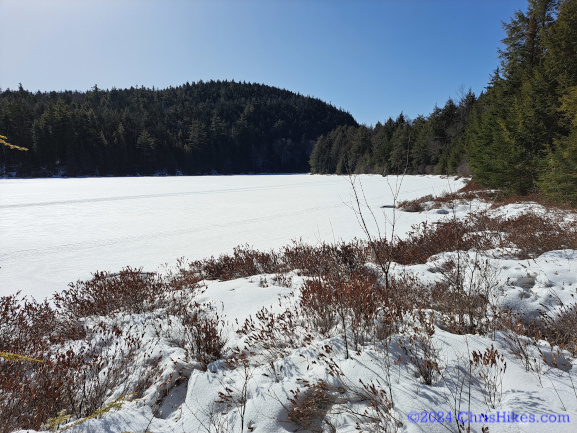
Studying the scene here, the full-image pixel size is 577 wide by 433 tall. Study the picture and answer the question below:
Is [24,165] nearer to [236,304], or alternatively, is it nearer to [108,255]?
[108,255]

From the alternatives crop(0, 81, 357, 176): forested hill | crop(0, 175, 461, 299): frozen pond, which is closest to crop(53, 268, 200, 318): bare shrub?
crop(0, 175, 461, 299): frozen pond

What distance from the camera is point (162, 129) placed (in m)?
89.4

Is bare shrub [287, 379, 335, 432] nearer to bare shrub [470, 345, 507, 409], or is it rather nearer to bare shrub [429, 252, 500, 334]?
bare shrub [470, 345, 507, 409]

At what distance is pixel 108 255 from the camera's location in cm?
881

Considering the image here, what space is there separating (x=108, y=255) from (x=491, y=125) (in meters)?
22.0

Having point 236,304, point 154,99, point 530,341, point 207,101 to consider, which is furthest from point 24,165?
point 207,101

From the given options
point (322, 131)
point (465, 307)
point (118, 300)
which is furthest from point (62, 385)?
point (322, 131)

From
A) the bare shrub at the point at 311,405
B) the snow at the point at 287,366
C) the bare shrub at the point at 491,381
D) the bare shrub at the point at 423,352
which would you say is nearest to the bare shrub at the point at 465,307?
the snow at the point at 287,366

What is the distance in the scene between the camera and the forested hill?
6225 centimetres

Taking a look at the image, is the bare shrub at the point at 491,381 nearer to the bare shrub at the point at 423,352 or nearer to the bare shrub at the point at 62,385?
the bare shrub at the point at 423,352

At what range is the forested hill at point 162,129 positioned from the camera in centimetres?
6225

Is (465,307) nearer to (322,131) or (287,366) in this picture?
(287,366)

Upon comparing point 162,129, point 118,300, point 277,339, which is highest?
point 162,129

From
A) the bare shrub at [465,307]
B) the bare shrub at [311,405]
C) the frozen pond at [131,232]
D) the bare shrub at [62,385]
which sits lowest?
the frozen pond at [131,232]
